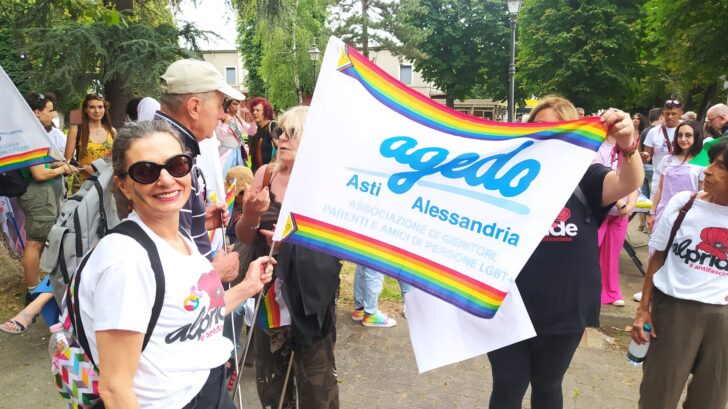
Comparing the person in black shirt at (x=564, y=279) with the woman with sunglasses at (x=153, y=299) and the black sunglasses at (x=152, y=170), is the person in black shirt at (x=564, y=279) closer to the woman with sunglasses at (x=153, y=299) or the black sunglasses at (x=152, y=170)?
the woman with sunglasses at (x=153, y=299)

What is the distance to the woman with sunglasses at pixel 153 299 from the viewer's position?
1396 millimetres

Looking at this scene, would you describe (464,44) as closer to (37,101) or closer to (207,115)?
(37,101)

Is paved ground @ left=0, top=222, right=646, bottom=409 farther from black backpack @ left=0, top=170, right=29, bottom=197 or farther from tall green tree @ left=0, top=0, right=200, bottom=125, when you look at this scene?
tall green tree @ left=0, top=0, right=200, bottom=125

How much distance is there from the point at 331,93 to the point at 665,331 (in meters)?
2.21

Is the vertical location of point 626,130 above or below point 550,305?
above

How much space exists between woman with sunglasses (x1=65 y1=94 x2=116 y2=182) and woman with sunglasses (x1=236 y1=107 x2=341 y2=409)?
10.6 feet

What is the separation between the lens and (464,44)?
36.3 m

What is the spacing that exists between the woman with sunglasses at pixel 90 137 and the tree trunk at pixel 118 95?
0.37 meters

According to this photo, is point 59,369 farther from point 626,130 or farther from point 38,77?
point 38,77

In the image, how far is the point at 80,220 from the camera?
2420 millimetres

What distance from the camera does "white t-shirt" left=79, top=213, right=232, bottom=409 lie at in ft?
4.57

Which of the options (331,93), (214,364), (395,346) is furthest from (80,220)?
(395,346)

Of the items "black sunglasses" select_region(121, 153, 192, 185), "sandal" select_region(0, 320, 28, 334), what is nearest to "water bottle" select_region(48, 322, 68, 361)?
"black sunglasses" select_region(121, 153, 192, 185)

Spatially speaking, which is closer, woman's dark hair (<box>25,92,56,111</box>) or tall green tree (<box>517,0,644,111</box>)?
woman's dark hair (<box>25,92,56,111</box>)
